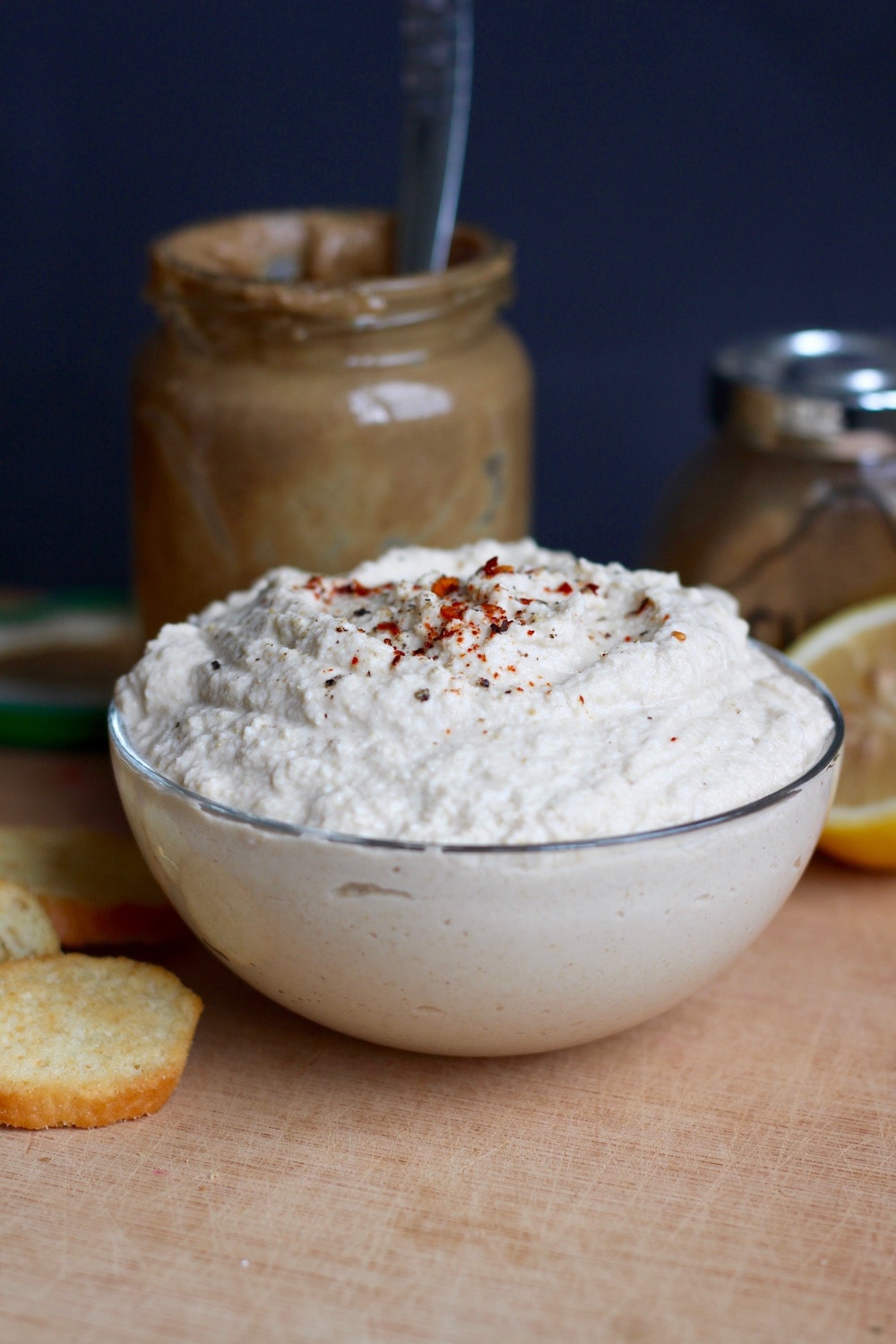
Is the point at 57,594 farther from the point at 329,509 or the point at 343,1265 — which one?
the point at 343,1265

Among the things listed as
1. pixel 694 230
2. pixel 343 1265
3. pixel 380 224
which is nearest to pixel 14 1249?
pixel 343 1265

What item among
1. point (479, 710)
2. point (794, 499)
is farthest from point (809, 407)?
point (479, 710)

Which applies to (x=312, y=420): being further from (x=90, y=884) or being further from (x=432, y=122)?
(x=90, y=884)

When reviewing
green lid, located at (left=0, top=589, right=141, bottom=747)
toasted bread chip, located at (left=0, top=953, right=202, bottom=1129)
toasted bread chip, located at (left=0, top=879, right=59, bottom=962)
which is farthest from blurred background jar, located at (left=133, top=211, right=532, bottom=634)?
toasted bread chip, located at (left=0, top=953, right=202, bottom=1129)

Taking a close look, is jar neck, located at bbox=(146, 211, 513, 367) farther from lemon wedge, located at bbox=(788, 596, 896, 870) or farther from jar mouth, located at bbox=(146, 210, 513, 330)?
lemon wedge, located at bbox=(788, 596, 896, 870)

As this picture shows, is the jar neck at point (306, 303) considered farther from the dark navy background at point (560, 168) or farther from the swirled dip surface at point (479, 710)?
the dark navy background at point (560, 168)
